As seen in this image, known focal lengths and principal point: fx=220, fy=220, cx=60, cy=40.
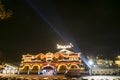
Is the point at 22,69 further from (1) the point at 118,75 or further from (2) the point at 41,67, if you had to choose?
(1) the point at 118,75

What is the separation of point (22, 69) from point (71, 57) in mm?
11145

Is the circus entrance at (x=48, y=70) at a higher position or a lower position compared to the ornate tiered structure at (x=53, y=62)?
lower

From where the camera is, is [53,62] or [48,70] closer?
[48,70]

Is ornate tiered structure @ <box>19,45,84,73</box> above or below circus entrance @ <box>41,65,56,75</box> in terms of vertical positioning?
above

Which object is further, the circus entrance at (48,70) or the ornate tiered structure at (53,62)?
the ornate tiered structure at (53,62)

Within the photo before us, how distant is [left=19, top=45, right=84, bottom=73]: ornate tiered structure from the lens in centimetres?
4621

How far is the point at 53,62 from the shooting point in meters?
47.9

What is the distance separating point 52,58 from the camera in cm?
4866

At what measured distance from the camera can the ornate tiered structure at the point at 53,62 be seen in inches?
1819

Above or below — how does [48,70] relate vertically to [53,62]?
below

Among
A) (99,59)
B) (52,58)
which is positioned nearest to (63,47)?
(52,58)

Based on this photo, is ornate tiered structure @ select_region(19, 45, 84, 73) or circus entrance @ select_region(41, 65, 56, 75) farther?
ornate tiered structure @ select_region(19, 45, 84, 73)

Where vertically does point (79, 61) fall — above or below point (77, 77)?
above

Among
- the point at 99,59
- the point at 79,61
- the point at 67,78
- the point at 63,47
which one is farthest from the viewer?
the point at 99,59
